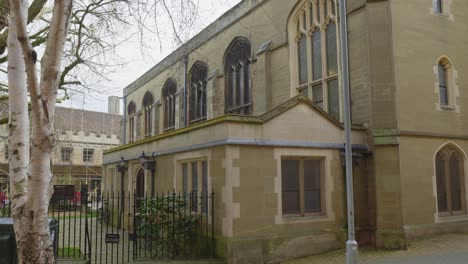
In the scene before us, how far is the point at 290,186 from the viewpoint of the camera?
35.0ft

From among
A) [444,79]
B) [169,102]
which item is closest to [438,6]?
[444,79]

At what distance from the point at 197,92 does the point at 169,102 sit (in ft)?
14.2

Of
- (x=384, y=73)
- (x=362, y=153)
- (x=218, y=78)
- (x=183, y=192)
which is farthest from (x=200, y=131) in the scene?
(x=218, y=78)

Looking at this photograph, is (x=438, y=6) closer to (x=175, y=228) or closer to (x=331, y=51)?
(x=331, y=51)

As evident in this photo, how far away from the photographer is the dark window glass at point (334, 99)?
42.4ft

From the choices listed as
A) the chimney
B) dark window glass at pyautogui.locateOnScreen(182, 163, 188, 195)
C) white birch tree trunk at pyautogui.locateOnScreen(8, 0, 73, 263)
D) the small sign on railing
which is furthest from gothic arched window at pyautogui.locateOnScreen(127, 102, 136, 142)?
white birch tree trunk at pyautogui.locateOnScreen(8, 0, 73, 263)

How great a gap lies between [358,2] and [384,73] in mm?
2346

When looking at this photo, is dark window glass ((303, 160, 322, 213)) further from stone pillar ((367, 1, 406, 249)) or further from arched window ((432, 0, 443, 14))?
arched window ((432, 0, 443, 14))

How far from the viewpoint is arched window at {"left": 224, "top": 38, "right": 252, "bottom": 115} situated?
60.4ft

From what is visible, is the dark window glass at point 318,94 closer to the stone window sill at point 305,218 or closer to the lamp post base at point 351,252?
the stone window sill at point 305,218

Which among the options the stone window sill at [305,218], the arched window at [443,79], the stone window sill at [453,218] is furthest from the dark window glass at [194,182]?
the arched window at [443,79]

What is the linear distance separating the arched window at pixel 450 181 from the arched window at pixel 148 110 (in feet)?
69.7

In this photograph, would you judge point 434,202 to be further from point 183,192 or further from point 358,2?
point 183,192

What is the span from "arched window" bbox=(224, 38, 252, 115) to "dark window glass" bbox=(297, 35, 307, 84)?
3.66 m
